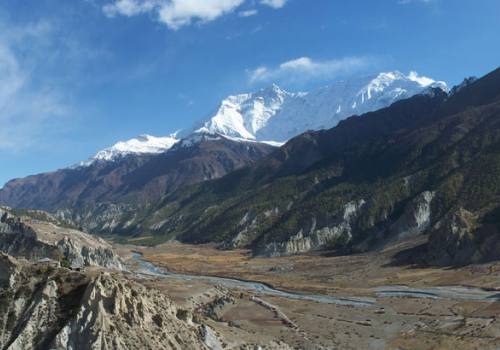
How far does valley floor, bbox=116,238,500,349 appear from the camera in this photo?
82.4 meters

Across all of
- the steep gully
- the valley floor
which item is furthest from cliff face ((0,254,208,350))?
the steep gully

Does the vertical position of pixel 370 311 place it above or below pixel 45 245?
below

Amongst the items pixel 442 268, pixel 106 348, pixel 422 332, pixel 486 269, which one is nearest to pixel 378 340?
pixel 422 332

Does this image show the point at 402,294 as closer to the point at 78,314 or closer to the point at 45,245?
the point at 78,314

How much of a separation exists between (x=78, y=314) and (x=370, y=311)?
226 feet

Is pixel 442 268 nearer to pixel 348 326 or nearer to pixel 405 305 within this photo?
pixel 405 305

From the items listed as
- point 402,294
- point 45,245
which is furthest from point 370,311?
point 45,245

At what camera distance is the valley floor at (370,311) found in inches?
3243

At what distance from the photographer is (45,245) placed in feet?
579

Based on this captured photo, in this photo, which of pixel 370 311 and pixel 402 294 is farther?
pixel 402 294

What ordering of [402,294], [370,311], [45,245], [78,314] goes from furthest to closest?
1. [45,245]
2. [402,294]
3. [370,311]
4. [78,314]

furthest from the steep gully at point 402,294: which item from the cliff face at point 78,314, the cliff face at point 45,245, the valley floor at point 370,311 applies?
the cliff face at point 78,314

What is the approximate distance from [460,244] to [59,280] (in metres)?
135

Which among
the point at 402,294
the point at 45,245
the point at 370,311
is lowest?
the point at 370,311
